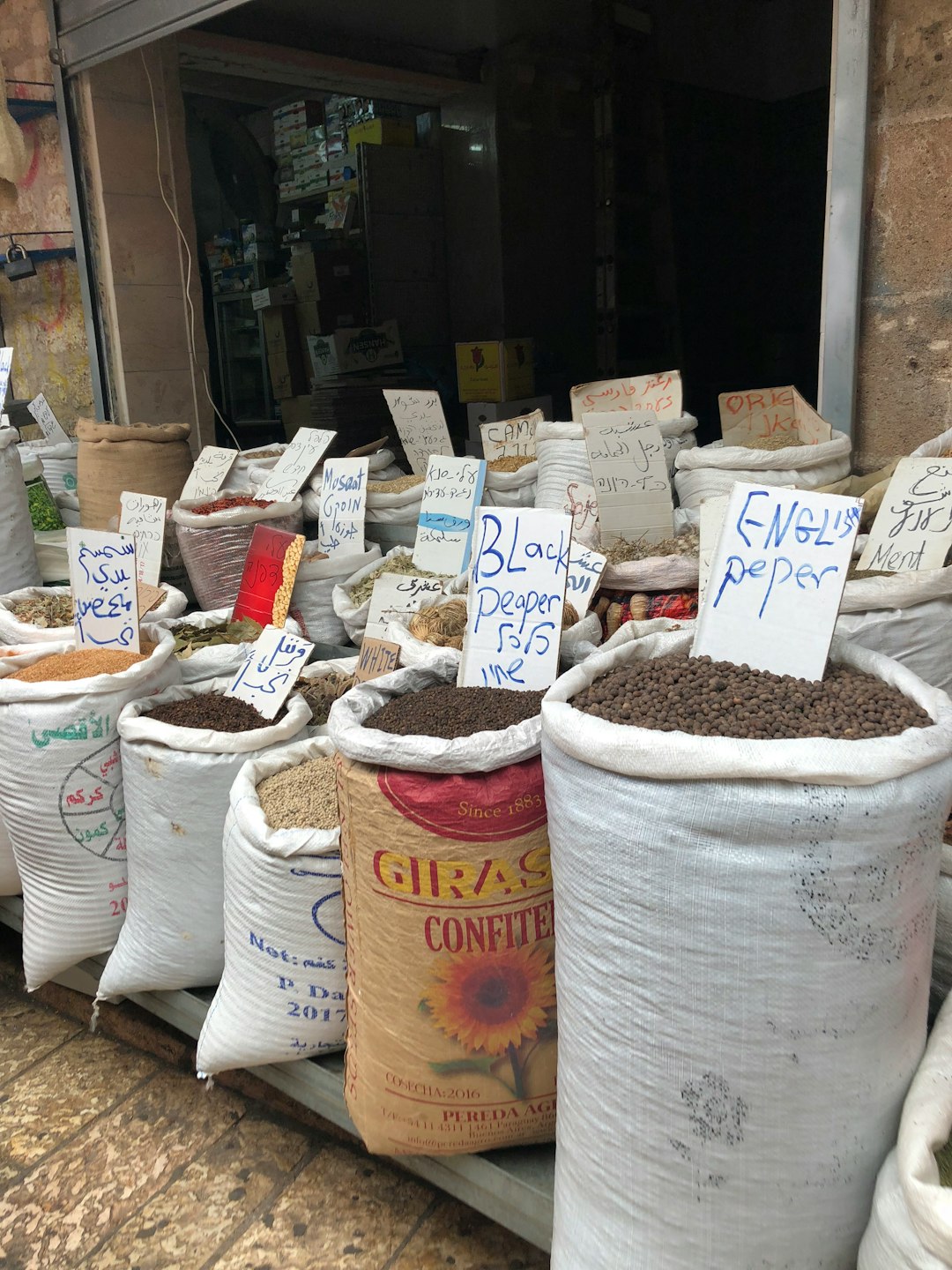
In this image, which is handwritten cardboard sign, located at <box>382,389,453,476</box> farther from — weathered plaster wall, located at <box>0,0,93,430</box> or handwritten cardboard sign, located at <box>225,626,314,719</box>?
weathered plaster wall, located at <box>0,0,93,430</box>

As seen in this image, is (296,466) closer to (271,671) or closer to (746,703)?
(271,671)

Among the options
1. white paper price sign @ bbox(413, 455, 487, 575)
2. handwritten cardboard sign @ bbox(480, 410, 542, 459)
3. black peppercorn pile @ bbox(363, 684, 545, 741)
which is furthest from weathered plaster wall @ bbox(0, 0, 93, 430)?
black peppercorn pile @ bbox(363, 684, 545, 741)

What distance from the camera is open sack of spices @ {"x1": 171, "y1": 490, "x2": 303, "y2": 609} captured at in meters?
2.54

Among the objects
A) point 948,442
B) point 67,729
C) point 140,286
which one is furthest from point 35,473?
point 948,442

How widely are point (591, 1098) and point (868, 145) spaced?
166 cm

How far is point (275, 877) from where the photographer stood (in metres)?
1.32

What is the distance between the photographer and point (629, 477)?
1.96 meters

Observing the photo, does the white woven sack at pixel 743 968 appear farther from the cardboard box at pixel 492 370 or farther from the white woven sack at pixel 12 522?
the cardboard box at pixel 492 370

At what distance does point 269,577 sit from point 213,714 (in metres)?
0.61

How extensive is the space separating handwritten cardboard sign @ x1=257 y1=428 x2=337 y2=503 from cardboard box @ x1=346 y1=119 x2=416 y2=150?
3.02 meters

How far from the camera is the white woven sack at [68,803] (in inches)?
64.9

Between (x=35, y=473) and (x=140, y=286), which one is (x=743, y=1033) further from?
(x=140, y=286)

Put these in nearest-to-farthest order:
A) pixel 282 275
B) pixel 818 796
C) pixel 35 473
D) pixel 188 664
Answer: pixel 818 796, pixel 188 664, pixel 35 473, pixel 282 275

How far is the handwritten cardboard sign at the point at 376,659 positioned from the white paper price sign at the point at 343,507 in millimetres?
814
